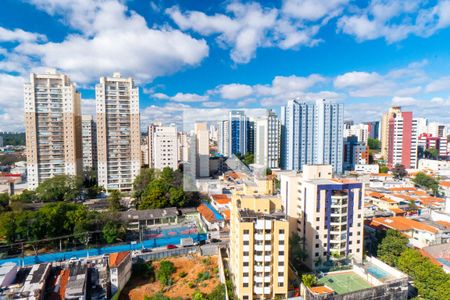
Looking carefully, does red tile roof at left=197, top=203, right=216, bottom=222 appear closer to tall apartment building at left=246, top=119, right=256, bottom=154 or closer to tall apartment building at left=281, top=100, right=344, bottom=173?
tall apartment building at left=281, top=100, right=344, bottom=173

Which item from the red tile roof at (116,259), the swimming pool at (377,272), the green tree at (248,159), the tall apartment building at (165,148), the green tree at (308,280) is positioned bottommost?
the swimming pool at (377,272)

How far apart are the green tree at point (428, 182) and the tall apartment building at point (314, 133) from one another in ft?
22.7

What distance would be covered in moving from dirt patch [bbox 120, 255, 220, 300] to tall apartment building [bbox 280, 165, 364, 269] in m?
4.27

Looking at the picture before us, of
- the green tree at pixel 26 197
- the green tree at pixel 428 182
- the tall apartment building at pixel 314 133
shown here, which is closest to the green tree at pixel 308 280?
the tall apartment building at pixel 314 133

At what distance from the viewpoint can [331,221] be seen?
35.6 ft

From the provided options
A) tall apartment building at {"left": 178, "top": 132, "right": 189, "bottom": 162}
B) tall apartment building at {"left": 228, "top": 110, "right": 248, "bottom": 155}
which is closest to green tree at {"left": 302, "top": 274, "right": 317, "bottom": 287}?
tall apartment building at {"left": 178, "top": 132, "right": 189, "bottom": 162}

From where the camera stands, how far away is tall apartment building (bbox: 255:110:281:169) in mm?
28797

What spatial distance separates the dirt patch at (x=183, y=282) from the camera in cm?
1059

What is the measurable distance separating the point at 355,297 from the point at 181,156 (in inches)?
1028

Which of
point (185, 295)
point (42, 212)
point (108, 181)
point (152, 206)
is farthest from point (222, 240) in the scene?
point (108, 181)

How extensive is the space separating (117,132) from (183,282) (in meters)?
15.4

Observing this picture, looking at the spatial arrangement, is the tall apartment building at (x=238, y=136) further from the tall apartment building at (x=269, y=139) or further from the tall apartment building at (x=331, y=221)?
the tall apartment building at (x=331, y=221)

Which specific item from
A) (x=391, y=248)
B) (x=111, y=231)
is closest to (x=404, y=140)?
(x=391, y=248)

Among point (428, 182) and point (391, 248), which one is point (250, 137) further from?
point (391, 248)
